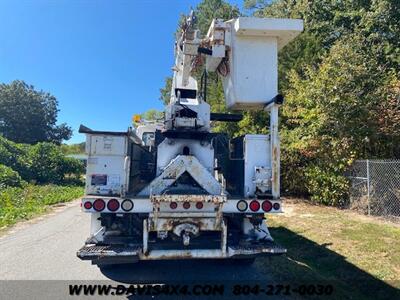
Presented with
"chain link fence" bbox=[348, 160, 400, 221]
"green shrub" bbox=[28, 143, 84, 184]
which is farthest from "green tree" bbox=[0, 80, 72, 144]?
"chain link fence" bbox=[348, 160, 400, 221]

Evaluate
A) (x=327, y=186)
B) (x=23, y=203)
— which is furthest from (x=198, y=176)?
(x=23, y=203)

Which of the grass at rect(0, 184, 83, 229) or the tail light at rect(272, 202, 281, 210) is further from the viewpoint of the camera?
the grass at rect(0, 184, 83, 229)

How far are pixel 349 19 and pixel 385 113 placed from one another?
927 centimetres

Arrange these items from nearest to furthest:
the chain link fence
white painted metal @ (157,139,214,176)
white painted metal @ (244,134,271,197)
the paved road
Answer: white painted metal @ (244,134,271,197), the paved road, white painted metal @ (157,139,214,176), the chain link fence

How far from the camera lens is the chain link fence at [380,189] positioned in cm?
1038

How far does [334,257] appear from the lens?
622 centimetres

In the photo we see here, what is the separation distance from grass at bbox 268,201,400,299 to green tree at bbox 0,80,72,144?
4773 centimetres

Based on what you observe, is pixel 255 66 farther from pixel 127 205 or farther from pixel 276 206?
pixel 127 205

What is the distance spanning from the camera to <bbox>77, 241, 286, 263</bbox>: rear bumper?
14.4 ft

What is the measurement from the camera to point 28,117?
166 feet

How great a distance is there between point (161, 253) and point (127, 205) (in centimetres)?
76

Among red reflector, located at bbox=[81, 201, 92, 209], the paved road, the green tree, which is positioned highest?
the green tree

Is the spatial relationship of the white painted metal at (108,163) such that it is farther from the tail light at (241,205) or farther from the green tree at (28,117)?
the green tree at (28,117)

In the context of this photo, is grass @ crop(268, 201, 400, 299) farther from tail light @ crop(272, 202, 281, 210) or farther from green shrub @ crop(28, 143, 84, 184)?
green shrub @ crop(28, 143, 84, 184)
